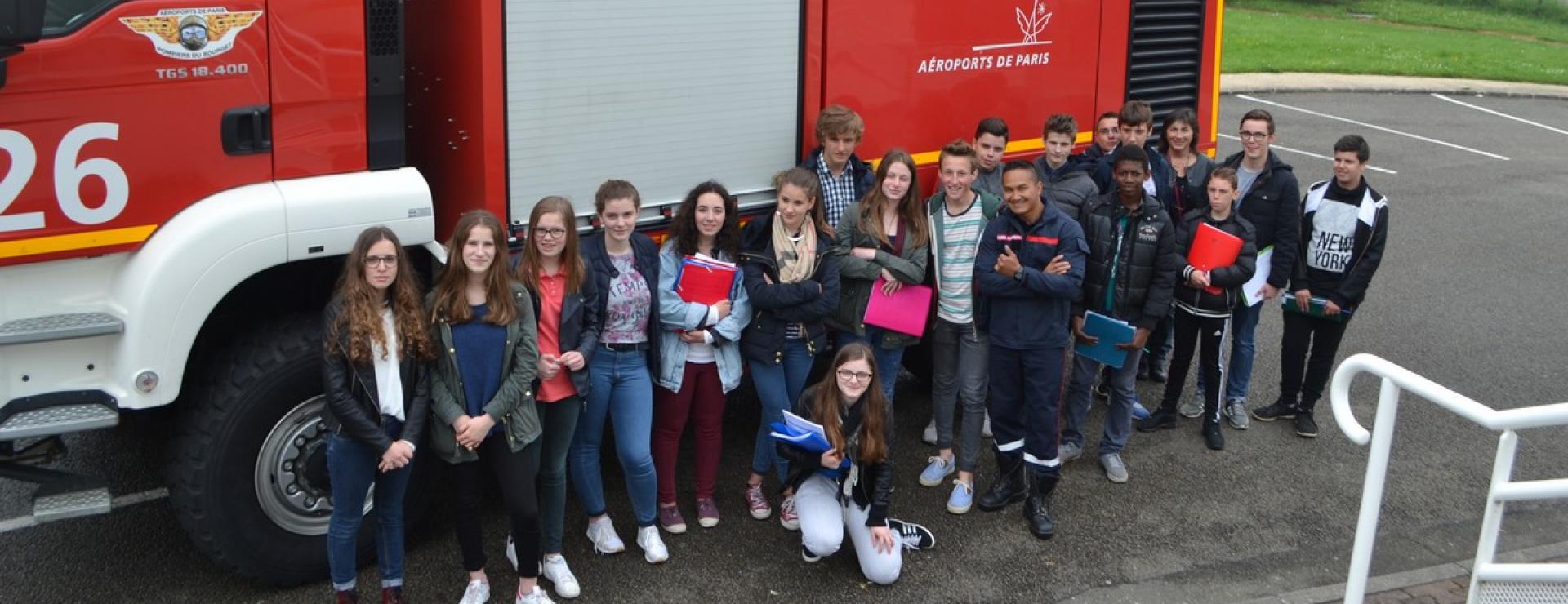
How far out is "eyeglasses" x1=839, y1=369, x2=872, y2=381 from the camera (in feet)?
19.4

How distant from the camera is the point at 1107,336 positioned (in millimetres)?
6852

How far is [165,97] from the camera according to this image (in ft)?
17.0

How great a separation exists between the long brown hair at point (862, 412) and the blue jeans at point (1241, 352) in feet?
8.83

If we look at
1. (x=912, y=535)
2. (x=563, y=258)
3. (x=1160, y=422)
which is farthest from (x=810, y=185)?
(x=1160, y=422)

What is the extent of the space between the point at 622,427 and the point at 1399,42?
88.6 feet

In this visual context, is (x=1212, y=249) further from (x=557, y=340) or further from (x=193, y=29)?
(x=193, y=29)

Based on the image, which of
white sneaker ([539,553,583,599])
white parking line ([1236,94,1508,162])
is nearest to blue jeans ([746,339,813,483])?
white sneaker ([539,553,583,599])

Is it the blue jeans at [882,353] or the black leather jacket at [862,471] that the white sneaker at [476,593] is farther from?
the blue jeans at [882,353]

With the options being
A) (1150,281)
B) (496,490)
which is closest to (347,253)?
(496,490)

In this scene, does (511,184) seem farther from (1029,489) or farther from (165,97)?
(1029,489)

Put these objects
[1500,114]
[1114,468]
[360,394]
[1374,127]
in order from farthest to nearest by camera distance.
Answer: [1500,114] → [1374,127] → [1114,468] → [360,394]

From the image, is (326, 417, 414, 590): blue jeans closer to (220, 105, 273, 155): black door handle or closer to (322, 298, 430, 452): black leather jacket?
(322, 298, 430, 452): black leather jacket

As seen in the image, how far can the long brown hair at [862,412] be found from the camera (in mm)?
5953

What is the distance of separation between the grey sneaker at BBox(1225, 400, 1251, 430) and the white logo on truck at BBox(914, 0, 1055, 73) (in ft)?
6.94
